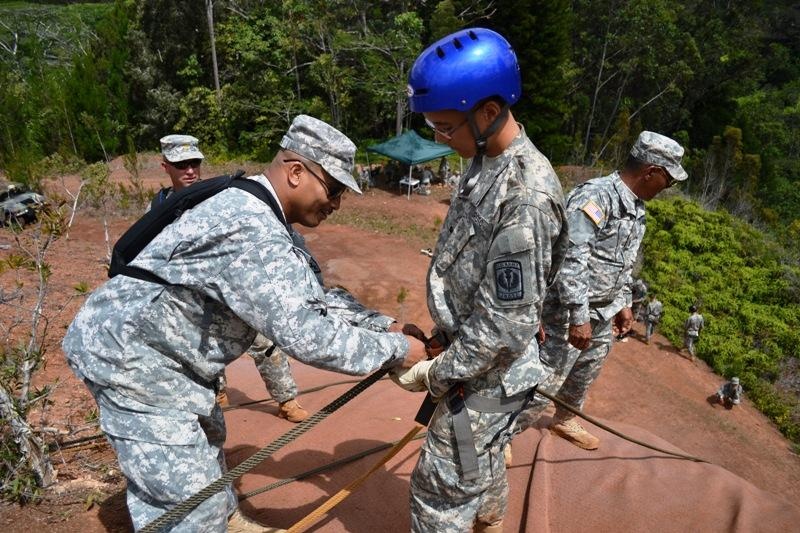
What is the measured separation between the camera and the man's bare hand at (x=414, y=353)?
2.79 meters

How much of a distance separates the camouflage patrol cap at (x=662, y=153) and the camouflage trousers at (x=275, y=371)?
11.0ft

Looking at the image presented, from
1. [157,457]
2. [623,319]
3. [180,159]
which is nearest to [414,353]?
[157,457]

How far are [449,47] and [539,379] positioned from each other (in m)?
1.67

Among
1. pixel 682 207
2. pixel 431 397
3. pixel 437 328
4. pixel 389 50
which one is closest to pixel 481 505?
pixel 431 397

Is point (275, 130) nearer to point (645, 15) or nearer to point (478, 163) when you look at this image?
point (645, 15)

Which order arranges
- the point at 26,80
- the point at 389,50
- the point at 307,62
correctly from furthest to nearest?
1. the point at 26,80
2. the point at 307,62
3. the point at 389,50

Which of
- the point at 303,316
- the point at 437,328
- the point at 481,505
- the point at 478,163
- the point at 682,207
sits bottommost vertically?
the point at 682,207

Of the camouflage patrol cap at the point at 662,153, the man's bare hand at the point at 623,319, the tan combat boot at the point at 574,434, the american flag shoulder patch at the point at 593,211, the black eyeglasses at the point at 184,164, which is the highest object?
the camouflage patrol cap at the point at 662,153

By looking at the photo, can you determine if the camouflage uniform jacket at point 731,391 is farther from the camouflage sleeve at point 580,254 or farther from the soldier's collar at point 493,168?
the soldier's collar at point 493,168

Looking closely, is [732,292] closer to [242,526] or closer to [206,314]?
[242,526]

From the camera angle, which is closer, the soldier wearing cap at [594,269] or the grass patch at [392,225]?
the soldier wearing cap at [594,269]

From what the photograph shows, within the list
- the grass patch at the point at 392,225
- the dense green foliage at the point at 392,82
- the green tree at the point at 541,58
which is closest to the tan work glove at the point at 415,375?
the grass patch at the point at 392,225

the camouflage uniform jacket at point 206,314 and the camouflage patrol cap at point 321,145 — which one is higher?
the camouflage patrol cap at point 321,145

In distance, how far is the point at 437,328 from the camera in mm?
2928
